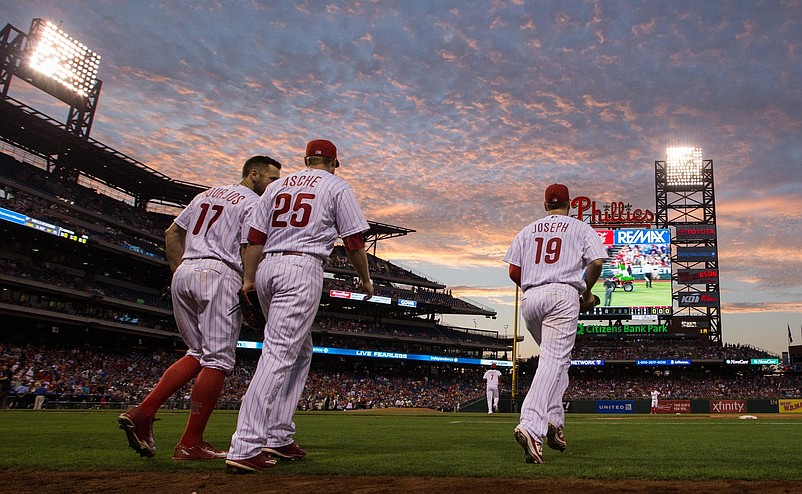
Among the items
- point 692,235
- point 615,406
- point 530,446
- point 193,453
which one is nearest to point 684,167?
point 692,235

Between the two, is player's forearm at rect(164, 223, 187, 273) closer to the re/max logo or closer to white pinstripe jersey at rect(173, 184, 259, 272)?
white pinstripe jersey at rect(173, 184, 259, 272)

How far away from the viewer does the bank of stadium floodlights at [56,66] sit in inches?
1454

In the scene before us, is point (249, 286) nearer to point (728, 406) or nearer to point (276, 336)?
point (276, 336)

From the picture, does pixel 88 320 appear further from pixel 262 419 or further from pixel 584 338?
pixel 584 338

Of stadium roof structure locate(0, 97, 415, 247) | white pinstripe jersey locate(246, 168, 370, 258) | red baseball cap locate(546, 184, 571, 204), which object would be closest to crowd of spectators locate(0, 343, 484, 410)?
stadium roof structure locate(0, 97, 415, 247)

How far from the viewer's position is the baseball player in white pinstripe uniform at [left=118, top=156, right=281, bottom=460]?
4383 mm

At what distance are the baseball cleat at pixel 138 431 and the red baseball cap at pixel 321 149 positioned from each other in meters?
2.31

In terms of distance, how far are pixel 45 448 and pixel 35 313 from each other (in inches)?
1250

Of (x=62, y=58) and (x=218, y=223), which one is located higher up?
(x=62, y=58)

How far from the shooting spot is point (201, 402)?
14.5ft

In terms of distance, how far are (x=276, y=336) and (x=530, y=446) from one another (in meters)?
2.05

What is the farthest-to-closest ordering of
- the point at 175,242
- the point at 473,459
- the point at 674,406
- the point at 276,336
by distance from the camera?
the point at 674,406 < the point at 175,242 < the point at 473,459 < the point at 276,336

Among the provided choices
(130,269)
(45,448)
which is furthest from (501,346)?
(45,448)

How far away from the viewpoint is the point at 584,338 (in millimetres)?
53562
